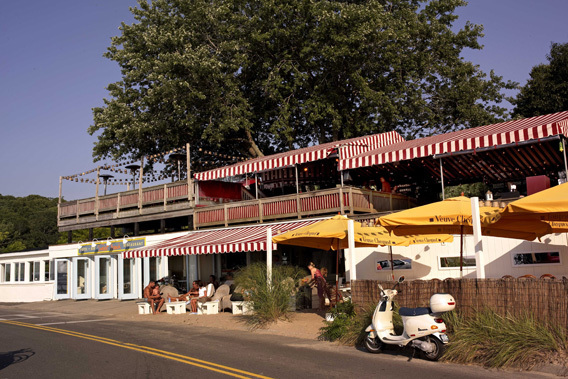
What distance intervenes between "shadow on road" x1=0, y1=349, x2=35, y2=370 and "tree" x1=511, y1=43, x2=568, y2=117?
2712 cm

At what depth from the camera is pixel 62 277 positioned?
31094 millimetres

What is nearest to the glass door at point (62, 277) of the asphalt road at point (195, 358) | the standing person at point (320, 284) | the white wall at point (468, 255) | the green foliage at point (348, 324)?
the asphalt road at point (195, 358)

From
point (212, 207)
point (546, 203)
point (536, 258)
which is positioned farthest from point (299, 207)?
point (546, 203)

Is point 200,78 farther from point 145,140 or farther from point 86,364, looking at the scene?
point 86,364

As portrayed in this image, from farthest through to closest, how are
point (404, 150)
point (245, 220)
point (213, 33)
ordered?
1. point (213, 33)
2. point (245, 220)
3. point (404, 150)

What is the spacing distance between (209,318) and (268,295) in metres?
3.45

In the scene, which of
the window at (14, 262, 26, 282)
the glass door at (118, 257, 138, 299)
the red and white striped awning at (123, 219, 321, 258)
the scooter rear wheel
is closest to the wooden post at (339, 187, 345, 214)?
the red and white striped awning at (123, 219, 321, 258)

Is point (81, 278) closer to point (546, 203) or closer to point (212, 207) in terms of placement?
point (212, 207)

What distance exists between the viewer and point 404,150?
738 inches

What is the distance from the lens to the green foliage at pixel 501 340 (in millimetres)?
8352

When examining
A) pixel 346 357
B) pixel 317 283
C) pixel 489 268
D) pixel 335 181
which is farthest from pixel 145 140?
pixel 346 357

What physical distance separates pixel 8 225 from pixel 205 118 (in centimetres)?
4819

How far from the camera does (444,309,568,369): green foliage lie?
8352mm

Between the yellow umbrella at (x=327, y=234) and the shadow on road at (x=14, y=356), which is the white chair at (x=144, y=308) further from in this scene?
the shadow on road at (x=14, y=356)
